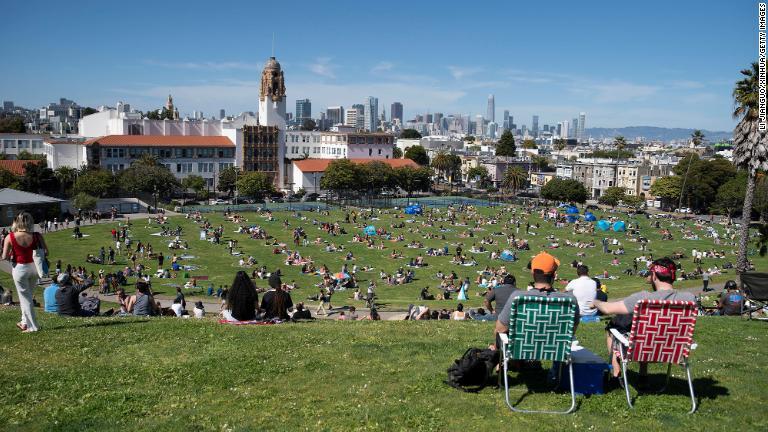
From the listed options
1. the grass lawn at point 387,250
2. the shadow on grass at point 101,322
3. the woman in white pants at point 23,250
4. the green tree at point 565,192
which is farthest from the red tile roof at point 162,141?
the woman in white pants at point 23,250

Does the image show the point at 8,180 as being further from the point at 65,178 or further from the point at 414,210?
the point at 414,210

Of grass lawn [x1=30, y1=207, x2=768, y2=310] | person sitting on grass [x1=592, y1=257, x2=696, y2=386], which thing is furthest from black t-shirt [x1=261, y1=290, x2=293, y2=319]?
grass lawn [x1=30, y1=207, x2=768, y2=310]

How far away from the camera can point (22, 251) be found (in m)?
8.80

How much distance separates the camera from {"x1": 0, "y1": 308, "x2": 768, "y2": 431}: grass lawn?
6.14 meters

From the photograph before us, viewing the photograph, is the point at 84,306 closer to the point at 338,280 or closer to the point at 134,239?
the point at 338,280

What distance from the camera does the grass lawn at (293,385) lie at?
20.2ft

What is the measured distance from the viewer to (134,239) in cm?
4212

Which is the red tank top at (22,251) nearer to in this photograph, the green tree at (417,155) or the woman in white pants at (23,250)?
the woman in white pants at (23,250)

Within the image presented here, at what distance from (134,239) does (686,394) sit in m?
40.4

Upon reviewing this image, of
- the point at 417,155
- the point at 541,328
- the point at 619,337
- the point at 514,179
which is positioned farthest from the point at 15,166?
the point at 619,337

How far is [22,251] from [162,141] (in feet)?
262

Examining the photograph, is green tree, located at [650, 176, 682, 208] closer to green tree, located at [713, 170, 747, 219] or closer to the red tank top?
green tree, located at [713, 170, 747, 219]

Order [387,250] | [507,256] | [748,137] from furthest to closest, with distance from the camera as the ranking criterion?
[387,250], [507,256], [748,137]

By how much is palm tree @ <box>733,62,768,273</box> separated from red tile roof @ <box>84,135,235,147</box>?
7077cm
